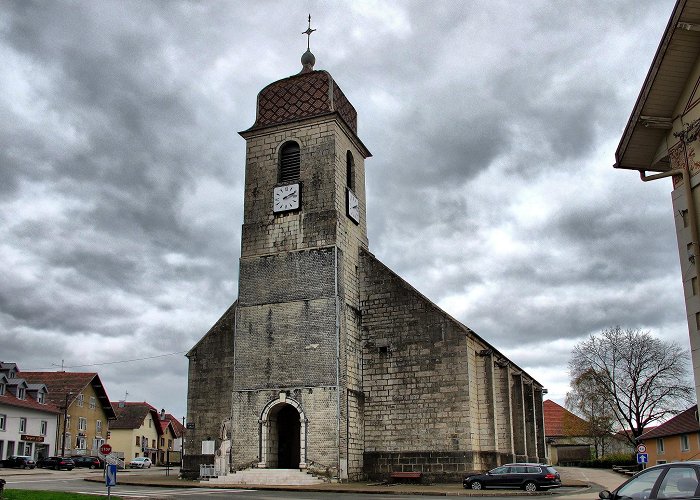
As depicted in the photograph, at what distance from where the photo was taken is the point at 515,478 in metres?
24.4

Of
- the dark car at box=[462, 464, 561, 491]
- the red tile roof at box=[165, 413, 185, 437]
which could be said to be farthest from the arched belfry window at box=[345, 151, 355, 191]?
the red tile roof at box=[165, 413, 185, 437]

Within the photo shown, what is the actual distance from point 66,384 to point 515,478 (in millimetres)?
44332

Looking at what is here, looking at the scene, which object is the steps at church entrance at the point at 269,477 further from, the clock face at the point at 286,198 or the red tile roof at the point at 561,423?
the red tile roof at the point at 561,423

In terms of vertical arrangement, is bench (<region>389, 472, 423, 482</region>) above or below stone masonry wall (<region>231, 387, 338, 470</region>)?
below

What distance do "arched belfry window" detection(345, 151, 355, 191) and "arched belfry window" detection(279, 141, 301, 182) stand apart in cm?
239

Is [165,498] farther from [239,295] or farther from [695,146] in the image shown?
[695,146]

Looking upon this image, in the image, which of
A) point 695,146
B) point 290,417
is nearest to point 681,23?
point 695,146

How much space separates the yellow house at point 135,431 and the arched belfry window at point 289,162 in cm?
4471

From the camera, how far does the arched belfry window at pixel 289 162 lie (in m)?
30.2

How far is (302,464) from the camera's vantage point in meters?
26.0

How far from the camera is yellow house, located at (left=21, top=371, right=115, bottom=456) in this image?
5409 cm

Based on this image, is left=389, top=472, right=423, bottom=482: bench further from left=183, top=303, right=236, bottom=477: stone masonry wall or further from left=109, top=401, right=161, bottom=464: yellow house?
left=109, top=401, right=161, bottom=464: yellow house

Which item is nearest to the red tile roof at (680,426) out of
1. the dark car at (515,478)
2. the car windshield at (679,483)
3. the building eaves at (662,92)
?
the dark car at (515,478)

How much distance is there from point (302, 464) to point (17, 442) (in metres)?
30.6
